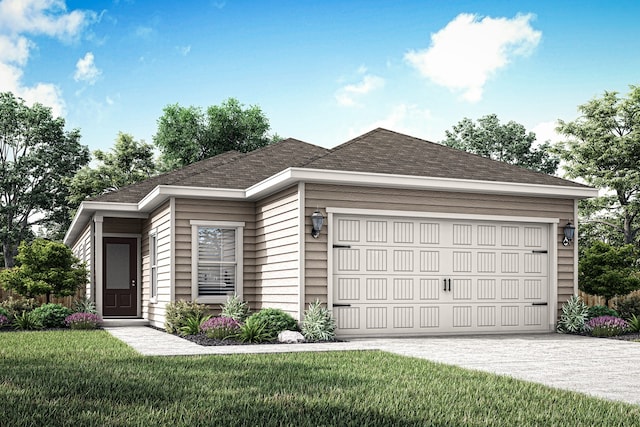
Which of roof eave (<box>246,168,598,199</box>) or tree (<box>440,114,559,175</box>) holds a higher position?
tree (<box>440,114,559,175</box>)

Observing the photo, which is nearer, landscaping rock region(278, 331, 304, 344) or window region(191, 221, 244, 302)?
landscaping rock region(278, 331, 304, 344)

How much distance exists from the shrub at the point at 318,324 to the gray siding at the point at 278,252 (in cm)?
33

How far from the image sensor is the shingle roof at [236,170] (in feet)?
51.7

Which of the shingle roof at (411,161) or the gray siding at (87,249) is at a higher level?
the shingle roof at (411,161)

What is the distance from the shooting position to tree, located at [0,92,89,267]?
38719 mm

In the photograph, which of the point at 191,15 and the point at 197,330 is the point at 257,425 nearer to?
the point at 197,330

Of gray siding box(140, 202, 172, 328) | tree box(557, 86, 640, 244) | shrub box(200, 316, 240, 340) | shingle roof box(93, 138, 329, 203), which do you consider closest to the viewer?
shrub box(200, 316, 240, 340)

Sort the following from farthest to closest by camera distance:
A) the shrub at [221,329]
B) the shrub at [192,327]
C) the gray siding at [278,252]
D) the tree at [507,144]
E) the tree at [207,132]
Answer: the tree at [507,144] → the tree at [207,132] → the shrub at [192,327] → the gray siding at [278,252] → the shrub at [221,329]

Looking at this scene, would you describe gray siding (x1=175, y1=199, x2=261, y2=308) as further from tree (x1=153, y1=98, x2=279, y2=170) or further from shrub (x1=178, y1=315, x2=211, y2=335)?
tree (x1=153, y1=98, x2=279, y2=170)

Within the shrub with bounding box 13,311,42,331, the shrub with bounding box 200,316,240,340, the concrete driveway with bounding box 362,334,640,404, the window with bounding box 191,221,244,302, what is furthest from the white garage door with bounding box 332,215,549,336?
the shrub with bounding box 13,311,42,331

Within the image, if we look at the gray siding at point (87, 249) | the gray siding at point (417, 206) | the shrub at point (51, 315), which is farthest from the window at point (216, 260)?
the gray siding at point (87, 249)

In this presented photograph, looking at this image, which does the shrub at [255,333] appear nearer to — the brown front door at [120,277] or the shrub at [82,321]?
the shrub at [82,321]

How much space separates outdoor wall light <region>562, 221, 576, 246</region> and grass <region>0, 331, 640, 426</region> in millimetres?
6876

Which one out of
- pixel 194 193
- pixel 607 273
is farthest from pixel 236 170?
pixel 607 273
